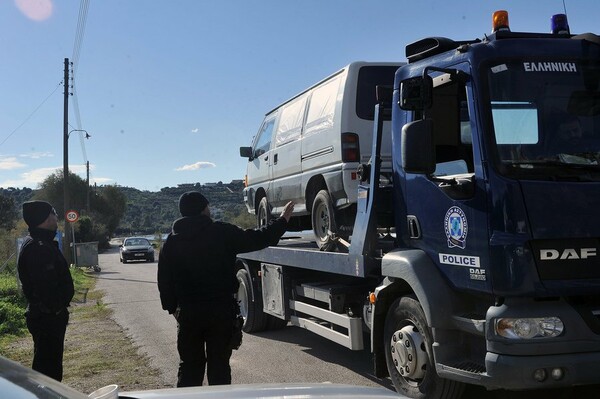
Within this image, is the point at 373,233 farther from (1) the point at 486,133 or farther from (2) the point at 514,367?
(2) the point at 514,367

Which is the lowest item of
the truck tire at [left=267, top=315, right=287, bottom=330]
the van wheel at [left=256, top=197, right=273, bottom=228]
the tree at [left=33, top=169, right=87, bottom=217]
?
the truck tire at [left=267, top=315, right=287, bottom=330]

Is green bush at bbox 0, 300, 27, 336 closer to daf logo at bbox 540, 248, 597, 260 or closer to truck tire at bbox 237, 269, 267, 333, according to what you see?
truck tire at bbox 237, 269, 267, 333

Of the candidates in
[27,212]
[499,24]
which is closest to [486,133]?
[499,24]

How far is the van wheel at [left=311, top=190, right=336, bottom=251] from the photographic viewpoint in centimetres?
654

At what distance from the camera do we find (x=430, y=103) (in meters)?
4.41

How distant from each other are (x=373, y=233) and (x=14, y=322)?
817cm

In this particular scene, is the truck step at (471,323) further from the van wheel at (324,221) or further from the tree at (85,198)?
the tree at (85,198)

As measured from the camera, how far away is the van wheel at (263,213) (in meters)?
9.01

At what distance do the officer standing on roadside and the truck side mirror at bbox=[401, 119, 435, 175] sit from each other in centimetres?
156

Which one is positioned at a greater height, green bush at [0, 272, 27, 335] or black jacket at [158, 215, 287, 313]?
black jacket at [158, 215, 287, 313]

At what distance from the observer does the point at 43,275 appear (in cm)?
468

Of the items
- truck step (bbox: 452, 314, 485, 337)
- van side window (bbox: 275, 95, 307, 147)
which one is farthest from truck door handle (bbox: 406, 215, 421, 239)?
van side window (bbox: 275, 95, 307, 147)

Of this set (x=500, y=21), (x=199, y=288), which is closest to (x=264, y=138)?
(x=199, y=288)

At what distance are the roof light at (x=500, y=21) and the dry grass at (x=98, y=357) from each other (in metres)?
4.69
